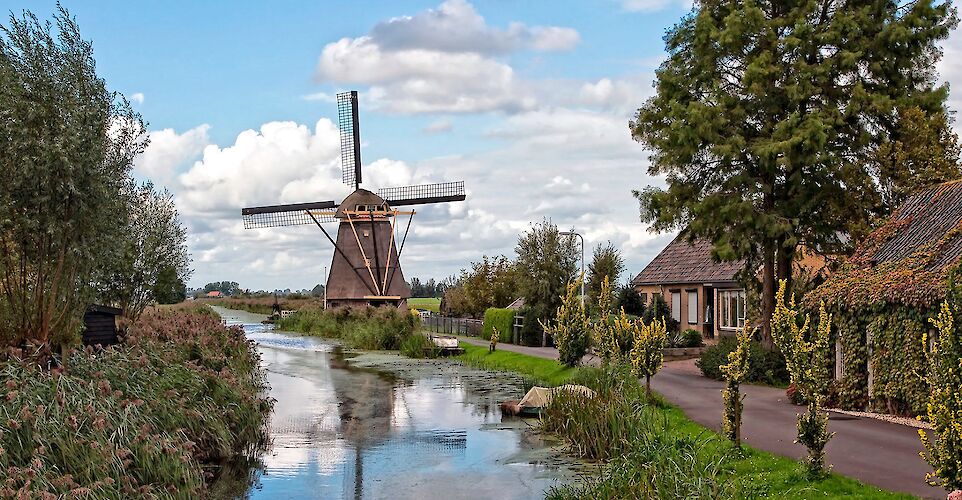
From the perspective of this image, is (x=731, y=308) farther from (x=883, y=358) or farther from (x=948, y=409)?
(x=948, y=409)

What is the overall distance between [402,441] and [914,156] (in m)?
16.2

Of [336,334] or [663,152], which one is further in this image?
[336,334]

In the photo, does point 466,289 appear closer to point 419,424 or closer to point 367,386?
point 367,386

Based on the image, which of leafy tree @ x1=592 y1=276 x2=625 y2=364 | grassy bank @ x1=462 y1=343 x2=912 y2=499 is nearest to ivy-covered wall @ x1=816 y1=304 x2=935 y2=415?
grassy bank @ x1=462 y1=343 x2=912 y2=499

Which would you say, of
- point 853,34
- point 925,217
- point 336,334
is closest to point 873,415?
point 925,217

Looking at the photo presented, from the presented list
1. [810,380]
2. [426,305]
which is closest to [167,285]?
[810,380]

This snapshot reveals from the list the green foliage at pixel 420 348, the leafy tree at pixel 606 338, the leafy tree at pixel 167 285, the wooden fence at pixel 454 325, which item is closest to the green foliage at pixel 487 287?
the wooden fence at pixel 454 325

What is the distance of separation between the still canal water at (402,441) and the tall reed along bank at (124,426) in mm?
965

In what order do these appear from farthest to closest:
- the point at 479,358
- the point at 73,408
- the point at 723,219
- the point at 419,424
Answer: the point at 479,358
the point at 723,219
the point at 419,424
the point at 73,408

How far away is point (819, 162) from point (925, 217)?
3.70m

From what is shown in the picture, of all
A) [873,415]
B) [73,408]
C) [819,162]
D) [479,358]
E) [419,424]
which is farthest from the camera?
[479,358]

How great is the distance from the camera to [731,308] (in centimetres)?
3953

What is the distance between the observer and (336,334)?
5594cm

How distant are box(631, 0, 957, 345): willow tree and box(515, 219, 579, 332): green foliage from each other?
43.2ft
